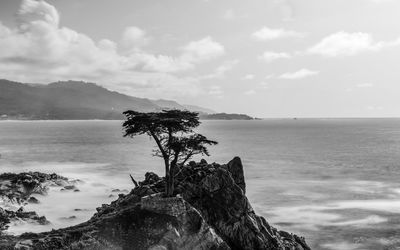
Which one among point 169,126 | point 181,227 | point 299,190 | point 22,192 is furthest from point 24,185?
point 299,190

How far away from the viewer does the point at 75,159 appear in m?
120

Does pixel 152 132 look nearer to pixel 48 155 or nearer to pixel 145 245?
pixel 145 245

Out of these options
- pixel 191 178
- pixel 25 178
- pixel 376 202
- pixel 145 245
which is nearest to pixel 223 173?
pixel 191 178

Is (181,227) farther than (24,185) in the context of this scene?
No

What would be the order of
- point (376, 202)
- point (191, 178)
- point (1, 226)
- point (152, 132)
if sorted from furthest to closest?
point (376, 202)
point (1, 226)
point (191, 178)
point (152, 132)

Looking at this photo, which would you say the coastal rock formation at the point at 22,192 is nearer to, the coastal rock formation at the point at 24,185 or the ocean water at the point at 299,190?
the coastal rock formation at the point at 24,185

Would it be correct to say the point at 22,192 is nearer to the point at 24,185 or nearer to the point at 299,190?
the point at 24,185

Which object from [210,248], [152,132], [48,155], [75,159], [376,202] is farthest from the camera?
[48,155]

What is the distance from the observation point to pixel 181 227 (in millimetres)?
26094

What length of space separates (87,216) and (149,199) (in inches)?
1085

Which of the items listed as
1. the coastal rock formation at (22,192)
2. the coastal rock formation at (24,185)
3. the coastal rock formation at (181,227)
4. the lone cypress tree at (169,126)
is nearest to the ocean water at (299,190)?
the coastal rock formation at (22,192)

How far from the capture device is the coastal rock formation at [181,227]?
24.3m

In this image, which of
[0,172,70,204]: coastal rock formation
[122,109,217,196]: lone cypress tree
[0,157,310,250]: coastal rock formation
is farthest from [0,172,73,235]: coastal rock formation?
[0,157,310,250]: coastal rock formation

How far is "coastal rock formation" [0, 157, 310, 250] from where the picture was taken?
24328mm
